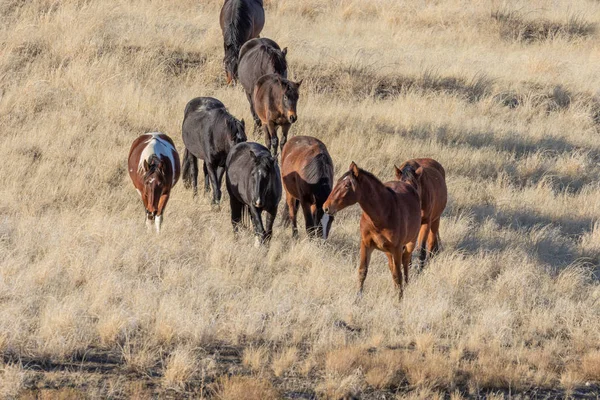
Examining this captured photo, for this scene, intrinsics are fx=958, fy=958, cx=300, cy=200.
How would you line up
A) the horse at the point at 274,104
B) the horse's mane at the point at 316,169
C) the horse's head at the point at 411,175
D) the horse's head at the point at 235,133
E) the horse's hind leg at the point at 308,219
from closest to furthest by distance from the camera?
the horse's head at the point at 411,175
the horse's mane at the point at 316,169
the horse's hind leg at the point at 308,219
the horse's head at the point at 235,133
the horse at the point at 274,104

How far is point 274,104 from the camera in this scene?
1370 centimetres

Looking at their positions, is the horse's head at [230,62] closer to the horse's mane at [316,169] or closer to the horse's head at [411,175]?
the horse's mane at [316,169]

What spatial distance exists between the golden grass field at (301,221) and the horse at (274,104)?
98 cm

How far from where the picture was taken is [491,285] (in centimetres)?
1052

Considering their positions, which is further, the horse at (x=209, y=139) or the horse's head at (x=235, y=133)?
the horse at (x=209, y=139)

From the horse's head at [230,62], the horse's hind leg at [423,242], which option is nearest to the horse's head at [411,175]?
the horse's hind leg at [423,242]

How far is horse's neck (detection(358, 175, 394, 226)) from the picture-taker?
29.8 feet

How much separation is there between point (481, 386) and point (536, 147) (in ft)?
28.2

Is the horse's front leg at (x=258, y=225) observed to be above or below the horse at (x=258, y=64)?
below

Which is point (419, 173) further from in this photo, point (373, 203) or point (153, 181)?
point (153, 181)

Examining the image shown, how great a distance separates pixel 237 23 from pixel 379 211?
878cm

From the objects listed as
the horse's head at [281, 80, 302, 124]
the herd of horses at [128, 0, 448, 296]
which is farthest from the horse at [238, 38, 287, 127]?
the horse's head at [281, 80, 302, 124]

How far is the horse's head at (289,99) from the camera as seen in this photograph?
522 inches

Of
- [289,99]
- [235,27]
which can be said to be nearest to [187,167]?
[289,99]
